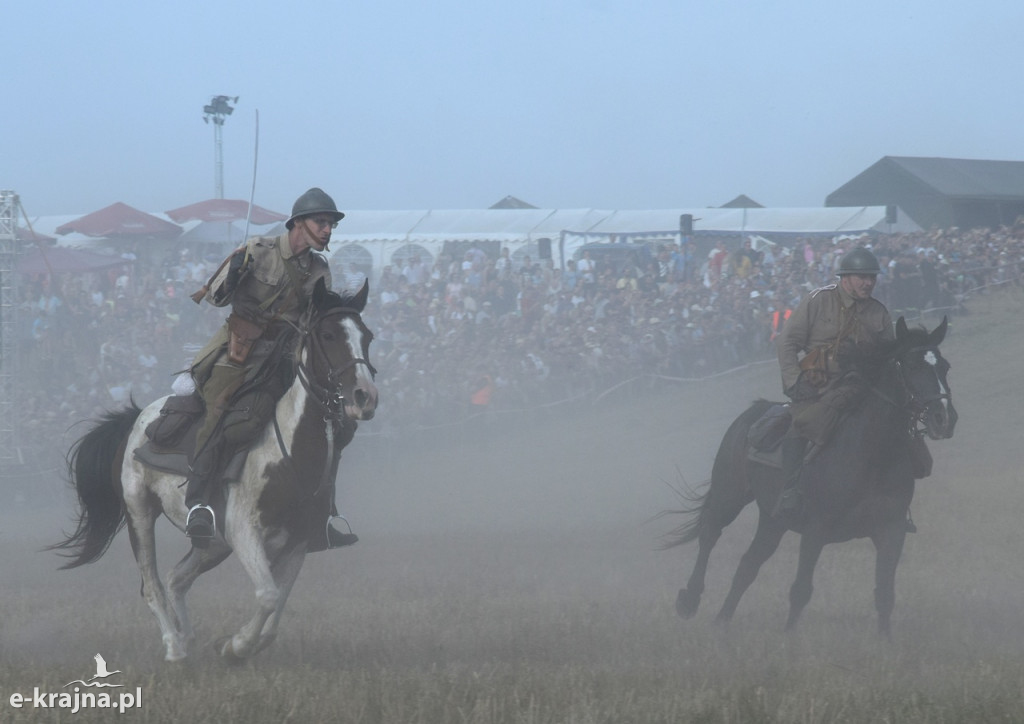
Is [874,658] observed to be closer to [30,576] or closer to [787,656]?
[787,656]

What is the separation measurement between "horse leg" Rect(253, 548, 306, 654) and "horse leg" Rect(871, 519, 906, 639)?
13.1ft

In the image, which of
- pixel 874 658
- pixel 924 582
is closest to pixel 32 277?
pixel 924 582

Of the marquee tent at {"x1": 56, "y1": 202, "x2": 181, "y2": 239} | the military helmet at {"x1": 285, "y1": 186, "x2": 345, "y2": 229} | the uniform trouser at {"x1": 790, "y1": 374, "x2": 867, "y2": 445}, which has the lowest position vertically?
the uniform trouser at {"x1": 790, "y1": 374, "x2": 867, "y2": 445}

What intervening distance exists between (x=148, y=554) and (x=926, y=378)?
534 centimetres

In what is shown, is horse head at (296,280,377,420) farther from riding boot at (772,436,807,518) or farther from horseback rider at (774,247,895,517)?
riding boot at (772,436,807,518)

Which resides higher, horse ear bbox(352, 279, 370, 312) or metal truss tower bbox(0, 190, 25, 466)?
horse ear bbox(352, 279, 370, 312)

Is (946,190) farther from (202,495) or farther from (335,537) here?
(202,495)

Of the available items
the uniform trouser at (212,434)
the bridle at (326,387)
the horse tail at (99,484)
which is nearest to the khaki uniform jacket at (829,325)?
the bridle at (326,387)

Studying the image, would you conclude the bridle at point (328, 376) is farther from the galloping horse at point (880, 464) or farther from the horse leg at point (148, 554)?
the galloping horse at point (880, 464)

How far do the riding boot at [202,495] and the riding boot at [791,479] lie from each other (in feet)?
13.7

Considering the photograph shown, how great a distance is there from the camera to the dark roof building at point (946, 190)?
37.4m

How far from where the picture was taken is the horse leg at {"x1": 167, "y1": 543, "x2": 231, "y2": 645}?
26.6 feet

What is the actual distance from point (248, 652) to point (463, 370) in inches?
695

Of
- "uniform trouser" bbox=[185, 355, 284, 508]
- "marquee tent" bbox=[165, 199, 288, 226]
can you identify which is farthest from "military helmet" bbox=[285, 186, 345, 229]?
"marquee tent" bbox=[165, 199, 288, 226]
